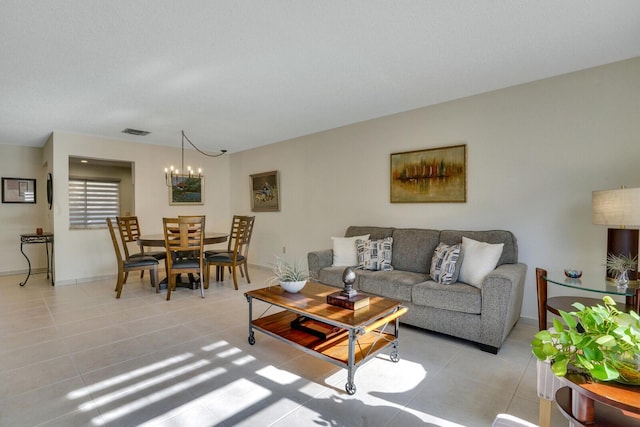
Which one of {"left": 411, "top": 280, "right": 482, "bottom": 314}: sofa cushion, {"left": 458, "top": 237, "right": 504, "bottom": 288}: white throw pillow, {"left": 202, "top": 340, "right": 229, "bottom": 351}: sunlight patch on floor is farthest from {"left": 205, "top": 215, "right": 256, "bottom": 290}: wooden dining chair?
{"left": 458, "top": 237, "right": 504, "bottom": 288}: white throw pillow

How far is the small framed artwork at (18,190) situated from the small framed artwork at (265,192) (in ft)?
12.7

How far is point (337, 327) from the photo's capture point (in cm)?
224

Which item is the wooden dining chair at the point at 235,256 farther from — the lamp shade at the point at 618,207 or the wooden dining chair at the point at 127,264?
the lamp shade at the point at 618,207

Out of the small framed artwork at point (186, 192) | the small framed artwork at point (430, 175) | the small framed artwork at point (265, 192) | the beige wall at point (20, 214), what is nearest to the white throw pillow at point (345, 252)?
the small framed artwork at point (430, 175)

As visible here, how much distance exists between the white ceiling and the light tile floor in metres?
2.28

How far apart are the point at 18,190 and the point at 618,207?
314 inches

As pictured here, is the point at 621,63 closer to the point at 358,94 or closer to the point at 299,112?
the point at 358,94

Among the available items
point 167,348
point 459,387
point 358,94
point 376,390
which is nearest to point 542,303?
point 459,387

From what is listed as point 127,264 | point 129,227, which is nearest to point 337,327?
point 127,264

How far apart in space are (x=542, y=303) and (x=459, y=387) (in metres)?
1.00

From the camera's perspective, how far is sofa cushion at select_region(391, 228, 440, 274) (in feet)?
11.0

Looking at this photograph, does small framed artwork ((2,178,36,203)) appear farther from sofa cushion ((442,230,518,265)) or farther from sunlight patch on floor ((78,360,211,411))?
sofa cushion ((442,230,518,265))

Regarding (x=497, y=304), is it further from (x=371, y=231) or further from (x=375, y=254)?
(x=371, y=231)

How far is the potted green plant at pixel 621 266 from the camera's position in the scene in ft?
6.53
